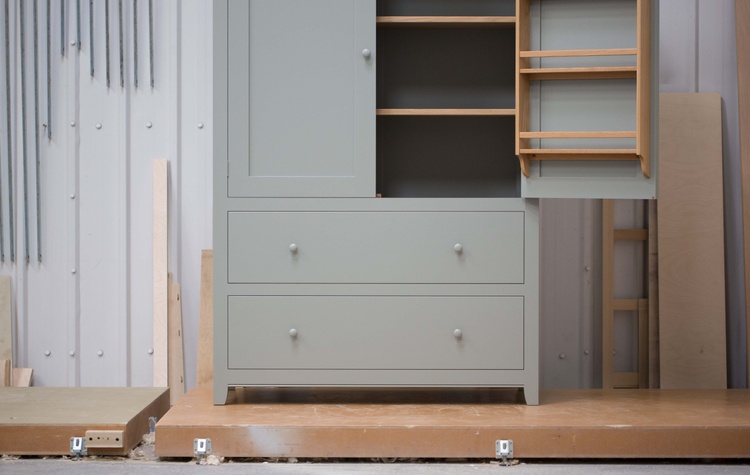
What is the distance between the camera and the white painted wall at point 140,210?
3.59m

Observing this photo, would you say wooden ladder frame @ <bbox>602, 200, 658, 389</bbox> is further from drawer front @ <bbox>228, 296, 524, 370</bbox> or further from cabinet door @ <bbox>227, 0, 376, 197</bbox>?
cabinet door @ <bbox>227, 0, 376, 197</bbox>

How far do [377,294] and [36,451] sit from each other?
131cm

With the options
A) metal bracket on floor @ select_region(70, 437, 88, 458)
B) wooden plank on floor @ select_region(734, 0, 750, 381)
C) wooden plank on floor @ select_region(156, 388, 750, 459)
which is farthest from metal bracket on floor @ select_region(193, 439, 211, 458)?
wooden plank on floor @ select_region(734, 0, 750, 381)

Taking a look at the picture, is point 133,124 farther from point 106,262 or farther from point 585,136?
point 585,136

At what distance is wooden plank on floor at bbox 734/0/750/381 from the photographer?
3518mm

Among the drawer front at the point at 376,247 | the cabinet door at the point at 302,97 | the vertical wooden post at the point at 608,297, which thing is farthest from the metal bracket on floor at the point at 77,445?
the vertical wooden post at the point at 608,297

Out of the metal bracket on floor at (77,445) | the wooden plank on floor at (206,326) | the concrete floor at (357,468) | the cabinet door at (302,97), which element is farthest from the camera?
the wooden plank on floor at (206,326)

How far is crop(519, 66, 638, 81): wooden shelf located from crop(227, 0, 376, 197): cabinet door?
1.91 feet

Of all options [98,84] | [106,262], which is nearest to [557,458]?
[106,262]

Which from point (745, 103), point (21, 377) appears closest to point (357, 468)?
point (21, 377)

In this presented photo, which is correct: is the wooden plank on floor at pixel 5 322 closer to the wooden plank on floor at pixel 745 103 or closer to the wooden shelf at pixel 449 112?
the wooden shelf at pixel 449 112

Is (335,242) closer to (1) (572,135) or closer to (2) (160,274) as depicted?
(1) (572,135)

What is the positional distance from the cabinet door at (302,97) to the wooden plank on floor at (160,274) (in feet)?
2.77

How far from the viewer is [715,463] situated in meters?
2.63
